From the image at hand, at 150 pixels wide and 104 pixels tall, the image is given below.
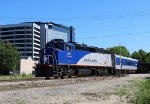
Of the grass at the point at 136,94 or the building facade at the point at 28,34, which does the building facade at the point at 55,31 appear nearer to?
the building facade at the point at 28,34

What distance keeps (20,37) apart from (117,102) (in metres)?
187

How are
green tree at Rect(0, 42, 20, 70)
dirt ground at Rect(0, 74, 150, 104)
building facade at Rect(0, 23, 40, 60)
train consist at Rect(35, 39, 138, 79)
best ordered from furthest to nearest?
building facade at Rect(0, 23, 40, 60), green tree at Rect(0, 42, 20, 70), train consist at Rect(35, 39, 138, 79), dirt ground at Rect(0, 74, 150, 104)

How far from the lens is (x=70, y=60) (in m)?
39.8

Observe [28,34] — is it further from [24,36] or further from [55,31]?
[55,31]

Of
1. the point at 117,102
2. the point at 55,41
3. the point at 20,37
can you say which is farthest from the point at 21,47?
the point at 117,102

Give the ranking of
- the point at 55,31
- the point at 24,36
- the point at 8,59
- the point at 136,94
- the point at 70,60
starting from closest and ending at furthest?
1. the point at 136,94
2. the point at 70,60
3. the point at 8,59
4. the point at 55,31
5. the point at 24,36

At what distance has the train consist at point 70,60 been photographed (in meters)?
36.5

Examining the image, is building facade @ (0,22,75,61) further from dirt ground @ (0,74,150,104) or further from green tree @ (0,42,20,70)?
dirt ground @ (0,74,150,104)

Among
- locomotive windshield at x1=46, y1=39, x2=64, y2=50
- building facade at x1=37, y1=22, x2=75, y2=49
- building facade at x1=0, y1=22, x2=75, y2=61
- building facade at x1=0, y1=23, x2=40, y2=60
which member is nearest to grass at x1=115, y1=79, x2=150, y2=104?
locomotive windshield at x1=46, y1=39, x2=64, y2=50

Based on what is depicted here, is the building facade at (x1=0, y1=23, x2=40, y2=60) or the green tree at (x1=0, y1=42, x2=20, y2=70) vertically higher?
the building facade at (x1=0, y1=23, x2=40, y2=60)

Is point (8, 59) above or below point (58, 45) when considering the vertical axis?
above

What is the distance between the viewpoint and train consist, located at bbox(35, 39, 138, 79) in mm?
36500

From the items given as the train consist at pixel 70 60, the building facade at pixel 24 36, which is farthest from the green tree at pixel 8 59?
the building facade at pixel 24 36

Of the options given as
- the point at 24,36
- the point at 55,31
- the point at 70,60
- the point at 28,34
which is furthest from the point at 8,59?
the point at 28,34
